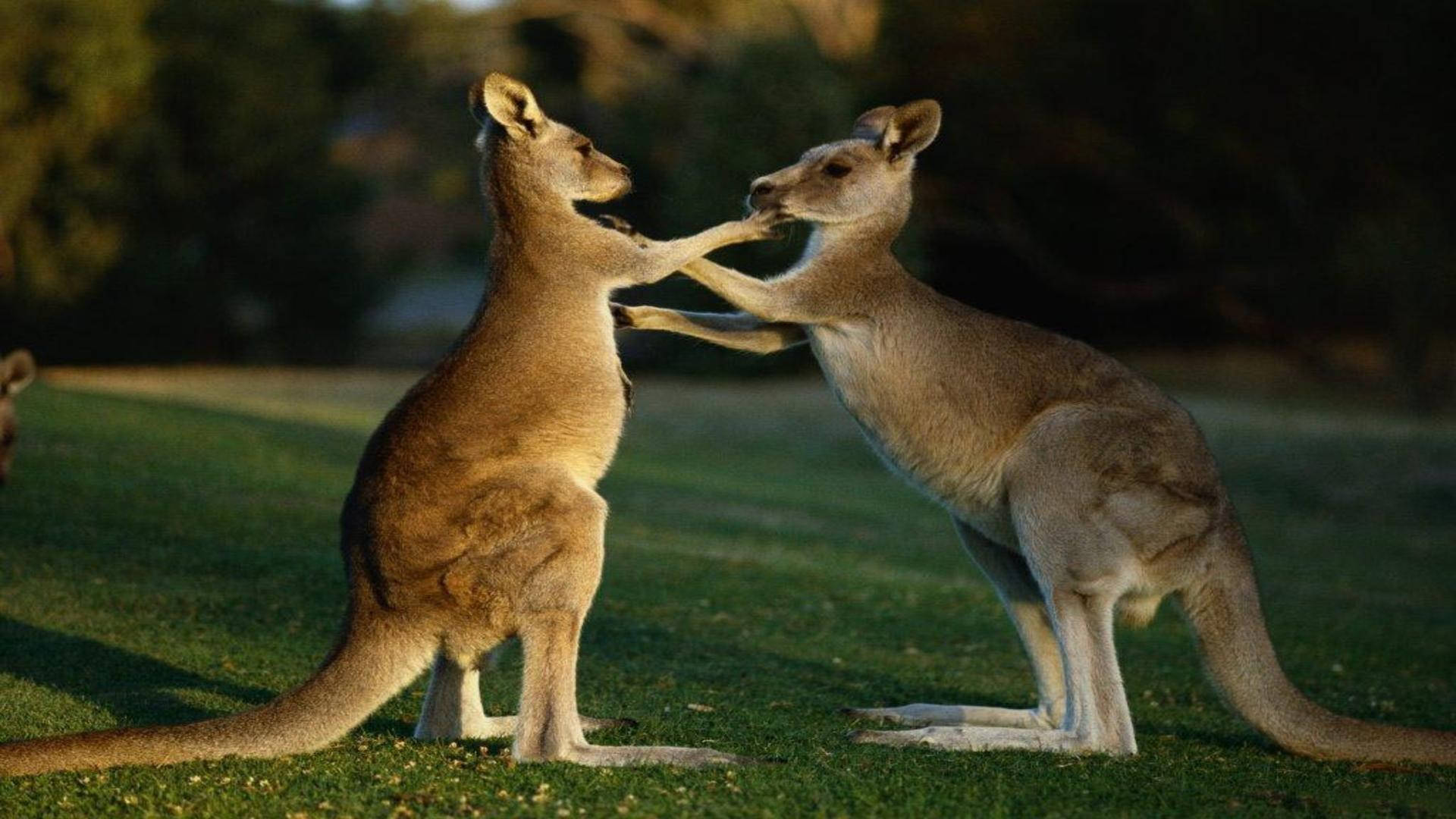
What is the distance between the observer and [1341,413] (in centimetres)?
2823

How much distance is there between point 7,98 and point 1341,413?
2674cm

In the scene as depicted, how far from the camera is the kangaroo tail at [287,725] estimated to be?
5211 mm

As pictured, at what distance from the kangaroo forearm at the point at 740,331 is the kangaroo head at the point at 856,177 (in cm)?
49

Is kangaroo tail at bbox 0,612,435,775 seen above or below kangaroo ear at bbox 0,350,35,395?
below

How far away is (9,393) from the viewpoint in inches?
465

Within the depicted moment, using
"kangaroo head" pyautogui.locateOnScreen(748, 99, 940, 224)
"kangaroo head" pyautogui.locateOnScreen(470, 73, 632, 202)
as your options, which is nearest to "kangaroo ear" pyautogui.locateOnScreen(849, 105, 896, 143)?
"kangaroo head" pyautogui.locateOnScreen(748, 99, 940, 224)

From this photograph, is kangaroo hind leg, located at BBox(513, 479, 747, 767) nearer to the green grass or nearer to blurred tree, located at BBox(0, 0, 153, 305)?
the green grass

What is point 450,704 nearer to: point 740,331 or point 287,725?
point 287,725

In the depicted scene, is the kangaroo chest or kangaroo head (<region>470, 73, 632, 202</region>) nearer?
kangaroo head (<region>470, 73, 632, 202</region>)

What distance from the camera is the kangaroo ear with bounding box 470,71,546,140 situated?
657 centimetres

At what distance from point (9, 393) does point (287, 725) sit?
7.31 meters

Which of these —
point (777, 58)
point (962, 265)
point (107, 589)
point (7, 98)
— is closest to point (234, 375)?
point (7, 98)

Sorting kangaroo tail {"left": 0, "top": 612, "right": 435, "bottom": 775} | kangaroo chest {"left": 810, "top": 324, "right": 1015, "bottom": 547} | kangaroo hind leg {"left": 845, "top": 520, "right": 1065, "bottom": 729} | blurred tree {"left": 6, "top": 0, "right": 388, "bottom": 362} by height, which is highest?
blurred tree {"left": 6, "top": 0, "right": 388, "bottom": 362}

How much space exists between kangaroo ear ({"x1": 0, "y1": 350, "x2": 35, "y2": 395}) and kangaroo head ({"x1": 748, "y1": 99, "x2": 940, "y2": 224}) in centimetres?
689
